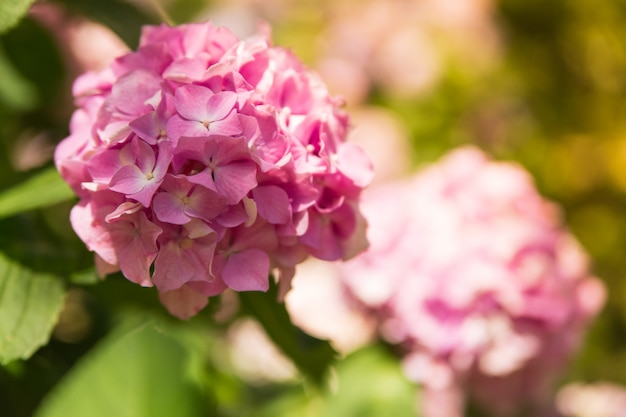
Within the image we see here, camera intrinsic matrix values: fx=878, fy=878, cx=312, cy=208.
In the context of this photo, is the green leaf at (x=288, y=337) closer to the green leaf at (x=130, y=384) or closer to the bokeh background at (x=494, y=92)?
the green leaf at (x=130, y=384)

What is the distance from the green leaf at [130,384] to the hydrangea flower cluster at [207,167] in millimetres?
62

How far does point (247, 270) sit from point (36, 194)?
163 millimetres

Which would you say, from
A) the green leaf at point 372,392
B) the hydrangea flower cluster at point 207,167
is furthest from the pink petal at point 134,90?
the green leaf at point 372,392

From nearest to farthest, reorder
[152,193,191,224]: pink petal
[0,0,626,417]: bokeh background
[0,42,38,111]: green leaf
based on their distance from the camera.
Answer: [152,193,191,224]: pink petal < [0,42,38,111]: green leaf < [0,0,626,417]: bokeh background

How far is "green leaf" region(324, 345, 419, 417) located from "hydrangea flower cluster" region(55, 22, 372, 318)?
0.39 m

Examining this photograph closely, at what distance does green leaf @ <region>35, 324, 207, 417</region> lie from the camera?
1.69 ft

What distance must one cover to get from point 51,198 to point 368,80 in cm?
184

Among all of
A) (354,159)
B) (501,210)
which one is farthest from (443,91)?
(354,159)

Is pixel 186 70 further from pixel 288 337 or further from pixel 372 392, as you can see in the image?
pixel 372 392

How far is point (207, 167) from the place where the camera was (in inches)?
17.6

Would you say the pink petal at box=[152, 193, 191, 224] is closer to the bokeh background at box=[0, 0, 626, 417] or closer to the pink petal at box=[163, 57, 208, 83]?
the pink petal at box=[163, 57, 208, 83]

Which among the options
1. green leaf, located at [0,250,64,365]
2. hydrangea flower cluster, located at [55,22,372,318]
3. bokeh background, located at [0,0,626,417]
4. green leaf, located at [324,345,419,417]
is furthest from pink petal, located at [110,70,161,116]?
bokeh background, located at [0,0,626,417]

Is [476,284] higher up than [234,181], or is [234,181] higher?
[234,181]

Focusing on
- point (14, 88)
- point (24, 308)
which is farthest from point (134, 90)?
point (14, 88)
